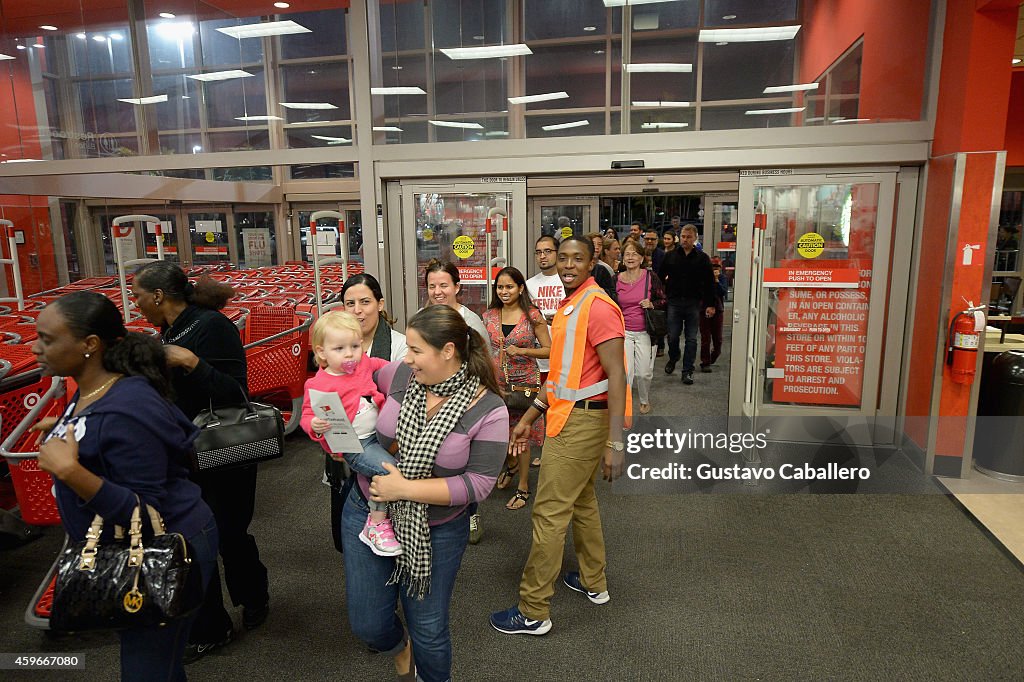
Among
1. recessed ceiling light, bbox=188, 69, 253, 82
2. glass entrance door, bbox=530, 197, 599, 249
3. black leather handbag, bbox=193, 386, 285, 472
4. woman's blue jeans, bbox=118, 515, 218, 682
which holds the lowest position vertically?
woman's blue jeans, bbox=118, 515, 218, 682

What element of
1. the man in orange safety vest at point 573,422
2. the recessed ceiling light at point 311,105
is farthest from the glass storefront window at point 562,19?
the man in orange safety vest at point 573,422

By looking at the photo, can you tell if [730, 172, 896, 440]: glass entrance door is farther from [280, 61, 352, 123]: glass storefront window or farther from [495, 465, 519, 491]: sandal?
A: [280, 61, 352, 123]: glass storefront window

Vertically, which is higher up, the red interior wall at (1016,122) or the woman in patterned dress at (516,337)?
the red interior wall at (1016,122)

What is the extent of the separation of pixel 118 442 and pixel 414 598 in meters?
1.03

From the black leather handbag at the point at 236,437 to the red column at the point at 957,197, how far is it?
15.9 feet

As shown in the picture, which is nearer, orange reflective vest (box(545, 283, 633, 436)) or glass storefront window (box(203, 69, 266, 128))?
orange reflective vest (box(545, 283, 633, 436))

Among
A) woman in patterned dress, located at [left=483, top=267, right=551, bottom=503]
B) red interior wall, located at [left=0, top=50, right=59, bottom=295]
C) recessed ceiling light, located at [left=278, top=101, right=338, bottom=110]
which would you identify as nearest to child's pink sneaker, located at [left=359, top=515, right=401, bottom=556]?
woman in patterned dress, located at [left=483, top=267, right=551, bottom=503]

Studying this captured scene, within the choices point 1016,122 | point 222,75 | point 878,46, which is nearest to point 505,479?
point 878,46

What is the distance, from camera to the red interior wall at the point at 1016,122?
28.0ft

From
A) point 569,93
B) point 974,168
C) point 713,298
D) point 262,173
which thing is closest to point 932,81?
point 974,168

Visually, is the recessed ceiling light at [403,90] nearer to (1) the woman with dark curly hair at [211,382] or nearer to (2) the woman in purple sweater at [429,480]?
(1) the woman with dark curly hair at [211,382]

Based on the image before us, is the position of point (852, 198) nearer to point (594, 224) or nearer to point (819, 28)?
point (819, 28)

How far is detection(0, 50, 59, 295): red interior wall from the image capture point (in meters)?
6.81

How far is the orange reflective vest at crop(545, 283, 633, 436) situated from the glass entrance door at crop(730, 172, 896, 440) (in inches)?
102
